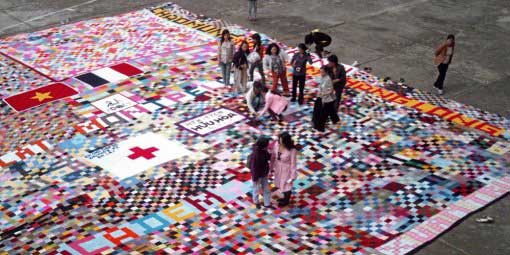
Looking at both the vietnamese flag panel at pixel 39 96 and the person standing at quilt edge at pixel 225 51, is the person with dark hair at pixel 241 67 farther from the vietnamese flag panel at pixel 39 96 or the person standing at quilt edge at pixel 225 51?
the vietnamese flag panel at pixel 39 96

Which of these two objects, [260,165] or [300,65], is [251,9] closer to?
[300,65]

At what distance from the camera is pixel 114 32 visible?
774 inches

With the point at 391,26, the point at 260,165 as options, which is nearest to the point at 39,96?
the point at 260,165

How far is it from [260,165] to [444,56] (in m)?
6.45

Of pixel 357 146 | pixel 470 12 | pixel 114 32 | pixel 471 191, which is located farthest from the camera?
pixel 470 12

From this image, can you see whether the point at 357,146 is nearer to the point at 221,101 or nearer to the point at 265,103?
the point at 265,103

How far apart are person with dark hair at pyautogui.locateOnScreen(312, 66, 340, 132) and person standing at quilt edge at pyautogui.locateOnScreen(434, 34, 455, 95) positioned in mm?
2997

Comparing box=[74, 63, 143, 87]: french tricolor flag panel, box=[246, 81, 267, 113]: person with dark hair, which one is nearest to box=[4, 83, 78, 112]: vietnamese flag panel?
box=[74, 63, 143, 87]: french tricolor flag panel

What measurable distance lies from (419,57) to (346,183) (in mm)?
7031

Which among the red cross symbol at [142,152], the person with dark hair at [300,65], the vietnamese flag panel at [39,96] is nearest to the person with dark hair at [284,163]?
the red cross symbol at [142,152]

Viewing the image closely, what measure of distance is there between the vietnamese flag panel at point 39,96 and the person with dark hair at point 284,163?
6716 millimetres

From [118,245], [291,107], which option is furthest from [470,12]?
[118,245]

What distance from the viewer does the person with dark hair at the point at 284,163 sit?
399 inches

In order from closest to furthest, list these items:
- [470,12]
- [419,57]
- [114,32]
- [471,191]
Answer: [471,191] → [419,57] → [114,32] → [470,12]
